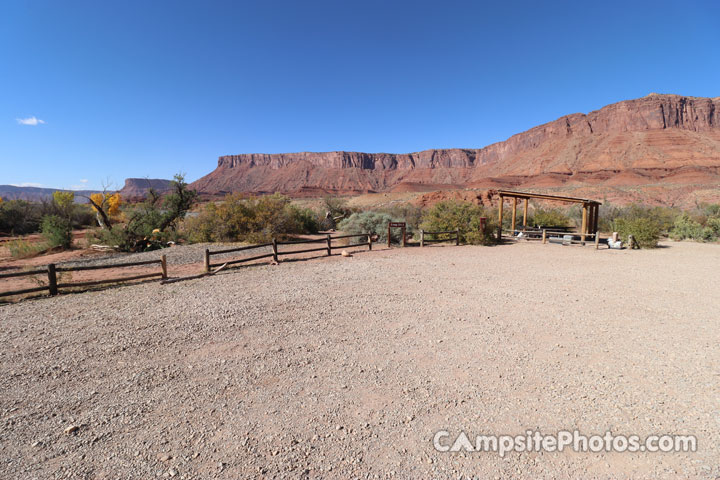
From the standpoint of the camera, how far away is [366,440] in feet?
9.24

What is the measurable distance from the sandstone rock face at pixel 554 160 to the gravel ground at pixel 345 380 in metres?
69.0

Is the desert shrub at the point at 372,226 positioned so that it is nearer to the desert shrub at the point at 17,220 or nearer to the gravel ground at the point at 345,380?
the gravel ground at the point at 345,380

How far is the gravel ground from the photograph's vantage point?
2.61 m

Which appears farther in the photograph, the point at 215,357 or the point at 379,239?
the point at 379,239

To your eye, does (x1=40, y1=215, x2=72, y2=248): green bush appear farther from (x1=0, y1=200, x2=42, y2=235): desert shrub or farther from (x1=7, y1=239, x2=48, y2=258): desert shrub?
(x1=0, y1=200, x2=42, y2=235): desert shrub

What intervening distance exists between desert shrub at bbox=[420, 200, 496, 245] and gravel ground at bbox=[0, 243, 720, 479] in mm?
8138

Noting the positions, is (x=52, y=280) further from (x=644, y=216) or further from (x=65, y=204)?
(x=644, y=216)

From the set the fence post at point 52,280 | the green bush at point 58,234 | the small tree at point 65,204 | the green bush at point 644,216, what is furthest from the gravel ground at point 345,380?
the small tree at point 65,204

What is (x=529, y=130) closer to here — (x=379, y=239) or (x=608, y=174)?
(x=608, y=174)

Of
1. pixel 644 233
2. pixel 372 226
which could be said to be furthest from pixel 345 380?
pixel 644 233

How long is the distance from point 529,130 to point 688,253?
118629 mm

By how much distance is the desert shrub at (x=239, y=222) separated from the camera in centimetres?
1556

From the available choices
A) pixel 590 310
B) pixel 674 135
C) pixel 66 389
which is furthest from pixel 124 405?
pixel 674 135

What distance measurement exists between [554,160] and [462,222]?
291ft
